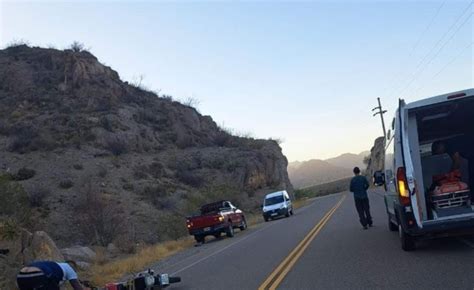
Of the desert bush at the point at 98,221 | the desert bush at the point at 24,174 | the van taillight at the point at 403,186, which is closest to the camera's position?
the van taillight at the point at 403,186

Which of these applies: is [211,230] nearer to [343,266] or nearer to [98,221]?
[98,221]

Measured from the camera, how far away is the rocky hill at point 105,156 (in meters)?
35.5

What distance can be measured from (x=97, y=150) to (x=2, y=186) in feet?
91.7

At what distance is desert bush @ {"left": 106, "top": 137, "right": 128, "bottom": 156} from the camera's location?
54.1 m

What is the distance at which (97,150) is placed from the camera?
173ft

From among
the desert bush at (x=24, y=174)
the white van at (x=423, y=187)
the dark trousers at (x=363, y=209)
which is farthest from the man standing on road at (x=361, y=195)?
the desert bush at (x=24, y=174)

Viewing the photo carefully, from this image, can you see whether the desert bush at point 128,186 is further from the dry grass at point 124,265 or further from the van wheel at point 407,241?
the van wheel at point 407,241

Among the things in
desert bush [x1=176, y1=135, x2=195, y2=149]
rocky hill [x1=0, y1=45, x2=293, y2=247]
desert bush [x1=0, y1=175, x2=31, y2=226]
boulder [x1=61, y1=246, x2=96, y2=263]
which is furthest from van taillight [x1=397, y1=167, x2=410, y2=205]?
desert bush [x1=176, y1=135, x2=195, y2=149]

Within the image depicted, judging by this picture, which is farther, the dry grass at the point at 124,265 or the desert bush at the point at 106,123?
the desert bush at the point at 106,123

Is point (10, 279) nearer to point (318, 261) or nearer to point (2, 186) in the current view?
point (318, 261)

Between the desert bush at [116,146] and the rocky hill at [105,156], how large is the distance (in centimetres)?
17

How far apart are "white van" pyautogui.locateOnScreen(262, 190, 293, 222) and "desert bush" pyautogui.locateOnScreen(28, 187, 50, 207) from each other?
1603 centimetres

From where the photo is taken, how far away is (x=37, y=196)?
3931 cm

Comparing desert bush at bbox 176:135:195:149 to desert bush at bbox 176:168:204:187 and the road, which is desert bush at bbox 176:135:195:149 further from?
the road
